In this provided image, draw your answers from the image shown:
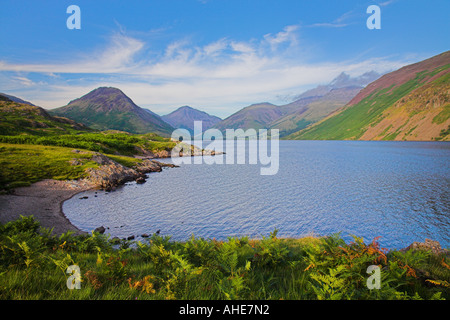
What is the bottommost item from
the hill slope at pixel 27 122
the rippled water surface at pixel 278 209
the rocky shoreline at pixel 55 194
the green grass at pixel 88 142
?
the rippled water surface at pixel 278 209

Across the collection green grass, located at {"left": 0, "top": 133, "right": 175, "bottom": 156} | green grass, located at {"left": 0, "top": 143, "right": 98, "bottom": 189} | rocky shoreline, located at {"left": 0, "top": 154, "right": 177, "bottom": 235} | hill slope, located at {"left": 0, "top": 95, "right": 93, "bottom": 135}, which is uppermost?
hill slope, located at {"left": 0, "top": 95, "right": 93, "bottom": 135}

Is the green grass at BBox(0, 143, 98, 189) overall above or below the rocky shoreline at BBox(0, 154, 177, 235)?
above

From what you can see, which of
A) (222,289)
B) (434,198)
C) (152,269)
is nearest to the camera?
(222,289)

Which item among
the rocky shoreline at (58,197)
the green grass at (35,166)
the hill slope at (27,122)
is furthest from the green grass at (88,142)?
the rocky shoreline at (58,197)

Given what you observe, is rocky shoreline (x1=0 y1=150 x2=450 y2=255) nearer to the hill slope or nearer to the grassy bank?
the grassy bank

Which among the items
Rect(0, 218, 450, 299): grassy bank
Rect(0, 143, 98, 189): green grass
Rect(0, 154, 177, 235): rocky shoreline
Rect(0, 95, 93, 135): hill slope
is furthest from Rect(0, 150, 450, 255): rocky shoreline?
Rect(0, 95, 93, 135): hill slope

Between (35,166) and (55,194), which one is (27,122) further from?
(55,194)

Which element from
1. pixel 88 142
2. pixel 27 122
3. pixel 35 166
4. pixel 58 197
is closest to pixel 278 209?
pixel 58 197

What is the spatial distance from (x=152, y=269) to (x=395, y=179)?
66578 mm

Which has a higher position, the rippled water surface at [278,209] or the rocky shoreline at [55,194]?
the rocky shoreline at [55,194]

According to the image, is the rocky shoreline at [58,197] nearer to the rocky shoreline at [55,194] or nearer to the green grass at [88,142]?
the rocky shoreline at [55,194]
